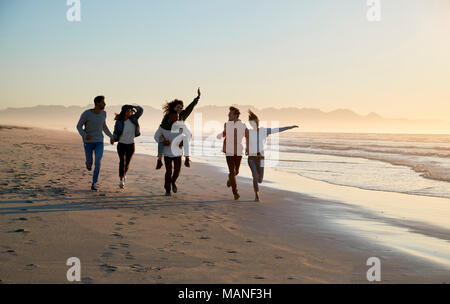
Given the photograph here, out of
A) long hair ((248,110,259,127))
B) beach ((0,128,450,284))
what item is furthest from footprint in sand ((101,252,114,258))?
long hair ((248,110,259,127))

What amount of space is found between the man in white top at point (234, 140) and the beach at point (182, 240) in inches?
26.9

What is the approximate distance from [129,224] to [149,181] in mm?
5798

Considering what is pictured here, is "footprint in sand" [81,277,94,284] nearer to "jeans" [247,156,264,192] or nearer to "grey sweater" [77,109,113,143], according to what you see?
"grey sweater" [77,109,113,143]

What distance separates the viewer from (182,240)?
17.4ft

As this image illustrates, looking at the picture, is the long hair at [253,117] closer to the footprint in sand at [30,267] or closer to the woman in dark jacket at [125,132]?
the woman in dark jacket at [125,132]

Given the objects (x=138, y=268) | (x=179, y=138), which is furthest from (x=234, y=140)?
(x=138, y=268)

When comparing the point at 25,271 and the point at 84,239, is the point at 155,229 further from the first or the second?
the point at 25,271

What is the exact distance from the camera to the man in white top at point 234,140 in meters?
9.24

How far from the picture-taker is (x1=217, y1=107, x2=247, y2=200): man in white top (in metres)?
9.24

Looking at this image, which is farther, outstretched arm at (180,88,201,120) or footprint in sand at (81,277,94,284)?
outstretched arm at (180,88,201,120)

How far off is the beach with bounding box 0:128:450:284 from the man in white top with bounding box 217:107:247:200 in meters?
0.68
